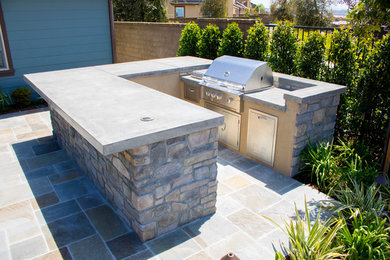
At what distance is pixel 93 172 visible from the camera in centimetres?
415

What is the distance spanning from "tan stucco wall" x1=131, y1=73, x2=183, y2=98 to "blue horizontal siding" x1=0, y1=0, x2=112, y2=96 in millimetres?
3564

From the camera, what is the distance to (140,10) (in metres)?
16.6

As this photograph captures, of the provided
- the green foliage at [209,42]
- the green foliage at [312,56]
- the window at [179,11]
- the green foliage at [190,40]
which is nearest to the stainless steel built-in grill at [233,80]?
the green foliage at [312,56]

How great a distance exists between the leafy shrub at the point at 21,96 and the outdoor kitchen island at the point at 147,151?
3650 millimetres

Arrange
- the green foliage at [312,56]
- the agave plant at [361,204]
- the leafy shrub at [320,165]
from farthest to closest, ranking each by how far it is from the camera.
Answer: the green foliage at [312,56]
the leafy shrub at [320,165]
the agave plant at [361,204]

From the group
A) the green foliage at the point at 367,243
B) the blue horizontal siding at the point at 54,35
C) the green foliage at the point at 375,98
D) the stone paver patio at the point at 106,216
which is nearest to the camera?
the green foliage at the point at 367,243

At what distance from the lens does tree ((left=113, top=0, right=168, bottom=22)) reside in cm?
1650

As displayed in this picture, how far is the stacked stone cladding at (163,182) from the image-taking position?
3.01m

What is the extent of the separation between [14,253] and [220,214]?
6.92ft

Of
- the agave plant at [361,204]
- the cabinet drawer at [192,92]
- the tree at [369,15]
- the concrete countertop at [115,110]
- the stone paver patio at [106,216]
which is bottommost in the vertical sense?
the stone paver patio at [106,216]

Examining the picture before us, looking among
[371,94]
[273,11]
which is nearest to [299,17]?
[273,11]

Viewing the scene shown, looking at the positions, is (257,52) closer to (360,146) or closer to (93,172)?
(360,146)

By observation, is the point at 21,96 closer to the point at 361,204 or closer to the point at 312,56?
the point at 312,56

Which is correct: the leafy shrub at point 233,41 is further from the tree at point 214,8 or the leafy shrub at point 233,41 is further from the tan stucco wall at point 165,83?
the tree at point 214,8
